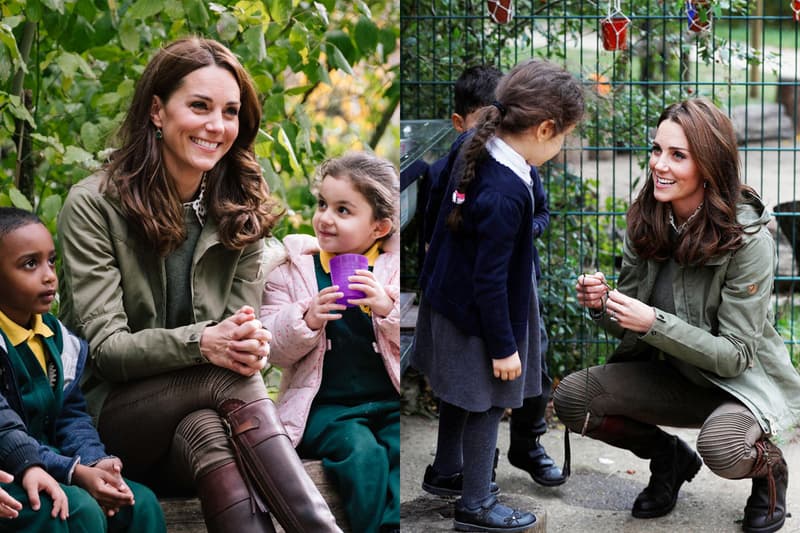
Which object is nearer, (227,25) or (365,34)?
(227,25)

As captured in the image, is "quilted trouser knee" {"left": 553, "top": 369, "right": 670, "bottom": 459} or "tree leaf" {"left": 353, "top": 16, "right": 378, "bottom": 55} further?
"quilted trouser knee" {"left": 553, "top": 369, "right": 670, "bottom": 459}

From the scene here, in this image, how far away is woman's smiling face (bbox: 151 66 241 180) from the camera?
1988mm

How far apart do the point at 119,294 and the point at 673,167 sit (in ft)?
4.29

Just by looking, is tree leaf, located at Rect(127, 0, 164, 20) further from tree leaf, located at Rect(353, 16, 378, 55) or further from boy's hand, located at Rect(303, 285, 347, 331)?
boy's hand, located at Rect(303, 285, 347, 331)

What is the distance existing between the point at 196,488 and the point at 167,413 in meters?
0.14

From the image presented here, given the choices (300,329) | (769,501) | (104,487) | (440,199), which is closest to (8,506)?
(104,487)

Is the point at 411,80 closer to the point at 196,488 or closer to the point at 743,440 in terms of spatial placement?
the point at 743,440

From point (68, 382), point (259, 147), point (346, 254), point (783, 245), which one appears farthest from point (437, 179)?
point (783, 245)

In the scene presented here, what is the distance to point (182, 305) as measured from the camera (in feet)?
6.82

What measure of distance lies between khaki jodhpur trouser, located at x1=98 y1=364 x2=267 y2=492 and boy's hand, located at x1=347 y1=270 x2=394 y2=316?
0.24 meters

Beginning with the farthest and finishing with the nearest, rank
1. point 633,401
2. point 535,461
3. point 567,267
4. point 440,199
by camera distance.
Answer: point 567,267 → point 535,461 → point 440,199 → point 633,401

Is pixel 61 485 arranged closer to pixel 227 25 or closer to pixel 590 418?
pixel 227 25

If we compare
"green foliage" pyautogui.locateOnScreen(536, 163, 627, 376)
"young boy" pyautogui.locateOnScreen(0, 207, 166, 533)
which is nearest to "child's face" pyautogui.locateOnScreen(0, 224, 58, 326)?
"young boy" pyautogui.locateOnScreen(0, 207, 166, 533)

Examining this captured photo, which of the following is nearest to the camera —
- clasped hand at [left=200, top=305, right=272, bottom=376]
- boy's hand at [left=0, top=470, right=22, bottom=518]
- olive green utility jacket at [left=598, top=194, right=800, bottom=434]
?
boy's hand at [left=0, top=470, right=22, bottom=518]
